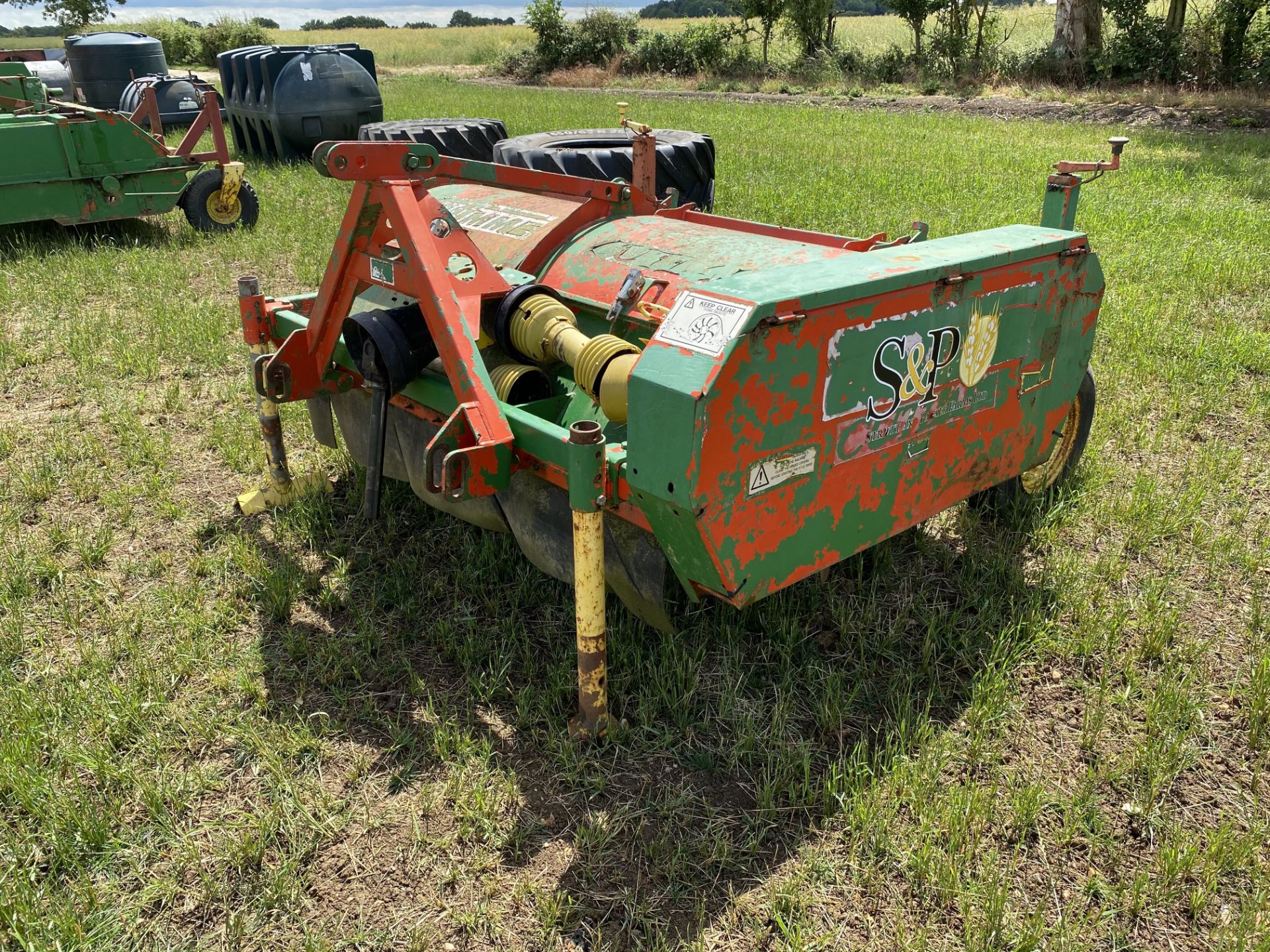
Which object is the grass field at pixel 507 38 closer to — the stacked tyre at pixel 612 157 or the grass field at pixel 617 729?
the stacked tyre at pixel 612 157

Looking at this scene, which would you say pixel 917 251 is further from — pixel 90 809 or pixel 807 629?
pixel 90 809

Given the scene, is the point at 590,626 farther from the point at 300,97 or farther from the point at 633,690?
the point at 300,97

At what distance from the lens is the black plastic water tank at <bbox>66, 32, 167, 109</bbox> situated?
15.9m

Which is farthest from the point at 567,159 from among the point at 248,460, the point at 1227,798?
the point at 1227,798

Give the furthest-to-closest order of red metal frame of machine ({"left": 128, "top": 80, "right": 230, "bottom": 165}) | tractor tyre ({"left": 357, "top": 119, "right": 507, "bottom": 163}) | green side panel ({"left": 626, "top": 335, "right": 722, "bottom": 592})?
red metal frame of machine ({"left": 128, "top": 80, "right": 230, "bottom": 165})
tractor tyre ({"left": 357, "top": 119, "right": 507, "bottom": 163})
green side panel ({"left": 626, "top": 335, "right": 722, "bottom": 592})

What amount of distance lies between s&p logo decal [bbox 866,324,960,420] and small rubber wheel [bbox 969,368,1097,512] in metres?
1.20

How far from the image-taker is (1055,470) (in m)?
3.88

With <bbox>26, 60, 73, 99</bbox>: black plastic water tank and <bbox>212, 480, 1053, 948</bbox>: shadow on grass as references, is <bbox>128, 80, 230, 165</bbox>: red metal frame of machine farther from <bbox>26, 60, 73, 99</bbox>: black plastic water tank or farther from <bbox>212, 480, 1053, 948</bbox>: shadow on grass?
<bbox>26, 60, 73, 99</bbox>: black plastic water tank

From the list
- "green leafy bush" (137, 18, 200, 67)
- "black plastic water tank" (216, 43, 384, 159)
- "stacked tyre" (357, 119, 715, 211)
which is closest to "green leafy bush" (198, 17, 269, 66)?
"green leafy bush" (137, 18, 200, 67)

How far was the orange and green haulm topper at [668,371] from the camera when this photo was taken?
2316 mm

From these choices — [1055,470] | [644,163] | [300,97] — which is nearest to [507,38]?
[300,97]

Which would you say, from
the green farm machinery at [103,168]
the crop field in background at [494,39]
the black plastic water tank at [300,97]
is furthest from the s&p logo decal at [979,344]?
the crop field in background at [494,39]

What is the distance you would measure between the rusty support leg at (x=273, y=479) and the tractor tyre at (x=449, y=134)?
428 cm

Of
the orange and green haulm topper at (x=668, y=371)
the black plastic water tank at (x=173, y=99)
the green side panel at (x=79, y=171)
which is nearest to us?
the orange and green haulm topper at (x=668, y=371)
